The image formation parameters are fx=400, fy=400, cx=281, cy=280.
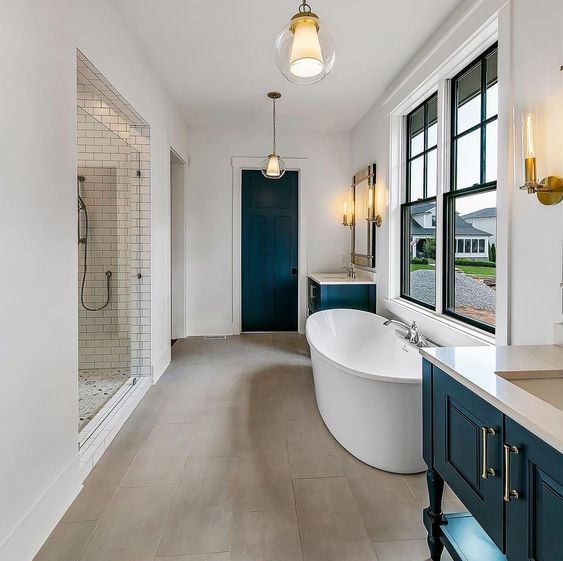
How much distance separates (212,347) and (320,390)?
2258mm

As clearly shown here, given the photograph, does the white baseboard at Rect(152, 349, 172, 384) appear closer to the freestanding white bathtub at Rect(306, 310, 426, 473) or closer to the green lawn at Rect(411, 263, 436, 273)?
the freestanding white bathtub at Rect(306, 310, 426, 473)

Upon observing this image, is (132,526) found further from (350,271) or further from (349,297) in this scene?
(350,271)

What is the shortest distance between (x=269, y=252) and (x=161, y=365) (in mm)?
2291

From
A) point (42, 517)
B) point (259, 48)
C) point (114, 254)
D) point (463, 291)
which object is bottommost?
point (42, 517)

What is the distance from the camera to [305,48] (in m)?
1.52

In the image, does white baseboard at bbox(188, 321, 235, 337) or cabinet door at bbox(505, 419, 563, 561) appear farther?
white baseboard at bbox(188, 321, 235, 337)

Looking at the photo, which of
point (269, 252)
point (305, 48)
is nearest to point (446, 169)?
point (305, 48)

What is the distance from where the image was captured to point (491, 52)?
250 centimetres

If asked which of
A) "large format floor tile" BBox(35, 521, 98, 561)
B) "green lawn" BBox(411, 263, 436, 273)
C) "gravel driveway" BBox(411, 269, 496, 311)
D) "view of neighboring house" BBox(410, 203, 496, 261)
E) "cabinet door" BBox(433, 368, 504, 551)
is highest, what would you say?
"view of neighboring house" BBox(410, 203, 496, 261)

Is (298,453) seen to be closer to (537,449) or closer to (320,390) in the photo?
(320,390)

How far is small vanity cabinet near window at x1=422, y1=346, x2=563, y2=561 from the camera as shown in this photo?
37.6 inches

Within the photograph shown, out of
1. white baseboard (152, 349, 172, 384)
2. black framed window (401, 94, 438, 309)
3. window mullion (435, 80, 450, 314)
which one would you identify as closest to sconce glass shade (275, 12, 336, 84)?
window mullion (435, 80, 450, 314)

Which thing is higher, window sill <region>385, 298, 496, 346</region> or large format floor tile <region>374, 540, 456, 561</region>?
window sill <region>385, 298, 496, 346</region>

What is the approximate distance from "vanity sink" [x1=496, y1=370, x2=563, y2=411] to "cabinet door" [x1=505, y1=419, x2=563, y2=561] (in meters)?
0.31
